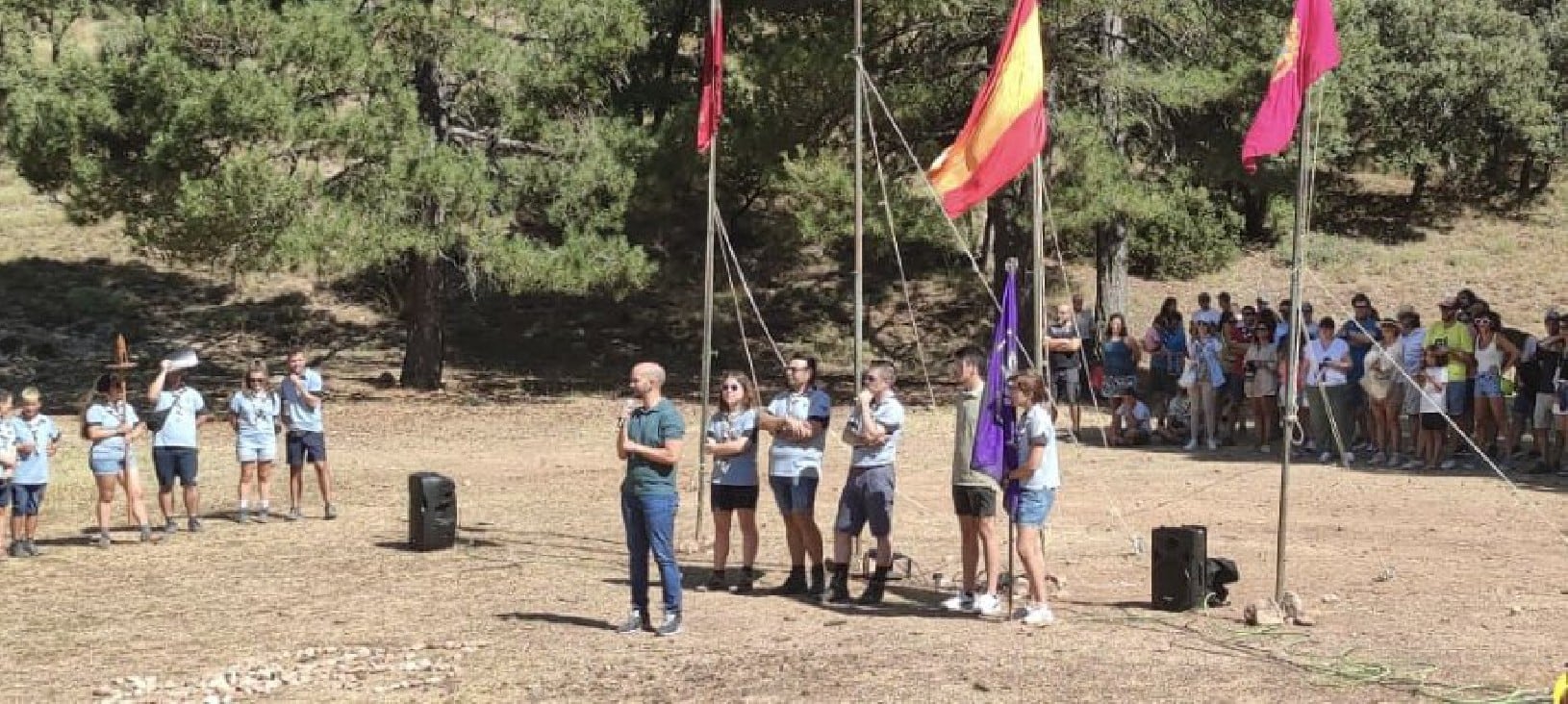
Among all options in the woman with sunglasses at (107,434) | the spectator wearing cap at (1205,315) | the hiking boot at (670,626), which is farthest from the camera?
the spectator wearing cap at (1205,315)

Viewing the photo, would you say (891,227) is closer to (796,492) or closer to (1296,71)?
(796,492)

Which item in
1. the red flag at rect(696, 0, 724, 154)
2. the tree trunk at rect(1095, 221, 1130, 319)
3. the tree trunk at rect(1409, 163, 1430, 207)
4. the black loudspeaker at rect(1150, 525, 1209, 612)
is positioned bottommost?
the black loudspeaker at rect(1150, 525, 1209, 612)

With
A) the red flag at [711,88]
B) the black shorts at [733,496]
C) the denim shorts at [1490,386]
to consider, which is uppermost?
the red flag at [711,88]

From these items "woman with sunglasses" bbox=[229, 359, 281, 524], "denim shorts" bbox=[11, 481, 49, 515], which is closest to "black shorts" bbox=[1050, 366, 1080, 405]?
"woman with sunglasses" bbox=[229, 359, 281, 524]

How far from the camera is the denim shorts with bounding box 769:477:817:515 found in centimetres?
1148

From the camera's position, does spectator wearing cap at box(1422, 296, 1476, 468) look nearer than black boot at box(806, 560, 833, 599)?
No

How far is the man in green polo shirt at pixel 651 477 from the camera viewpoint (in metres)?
10.3

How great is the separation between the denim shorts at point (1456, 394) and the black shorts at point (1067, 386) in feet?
15.7

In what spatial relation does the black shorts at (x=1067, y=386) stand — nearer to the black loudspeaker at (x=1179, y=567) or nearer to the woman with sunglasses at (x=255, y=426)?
the woman with sunglasses at (x=255, y=426)

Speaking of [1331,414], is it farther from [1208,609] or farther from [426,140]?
[426,140]

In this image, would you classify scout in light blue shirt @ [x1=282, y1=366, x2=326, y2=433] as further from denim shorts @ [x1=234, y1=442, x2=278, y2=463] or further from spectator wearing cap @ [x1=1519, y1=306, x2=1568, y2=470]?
spectator wearing cap @ [x1=1519, y1=306, x2=1568, y2=470]

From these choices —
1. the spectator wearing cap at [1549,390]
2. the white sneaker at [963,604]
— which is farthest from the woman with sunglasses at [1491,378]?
the white sneaker at [963,604]

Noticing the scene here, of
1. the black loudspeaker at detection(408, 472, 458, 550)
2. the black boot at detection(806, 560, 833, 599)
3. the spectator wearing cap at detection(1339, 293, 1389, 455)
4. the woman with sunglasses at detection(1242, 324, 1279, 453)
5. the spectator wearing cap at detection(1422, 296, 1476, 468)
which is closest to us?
the black boot at detection(806, 560, 833, 599)

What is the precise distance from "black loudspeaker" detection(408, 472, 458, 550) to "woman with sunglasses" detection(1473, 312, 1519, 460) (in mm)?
10327
